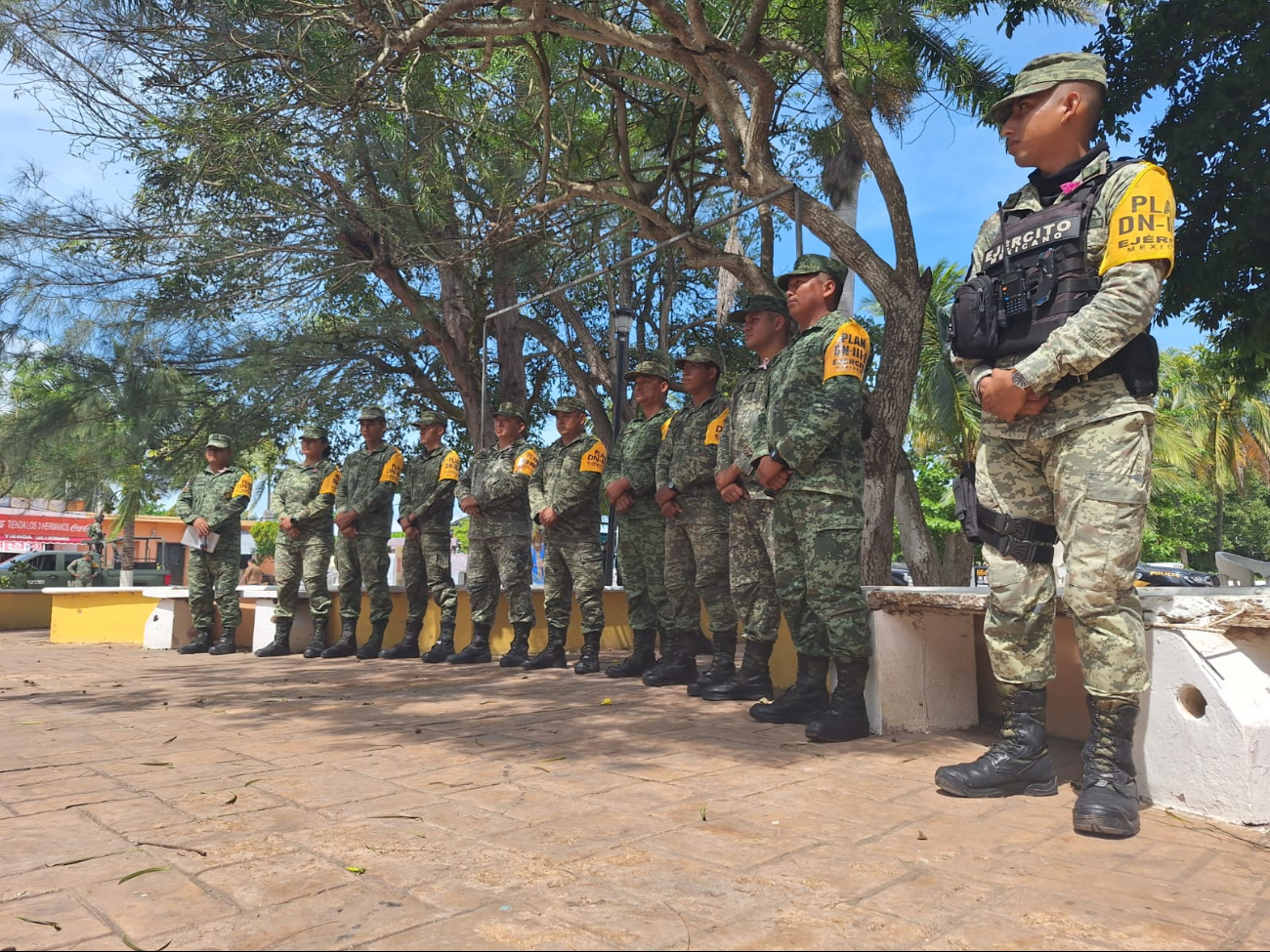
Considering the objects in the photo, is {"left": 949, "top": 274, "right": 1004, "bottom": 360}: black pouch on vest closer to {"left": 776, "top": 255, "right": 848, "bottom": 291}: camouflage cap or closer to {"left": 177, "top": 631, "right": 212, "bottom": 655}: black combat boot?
{"left": 776, "top": 255, "right": 848, "bottom": 291}: camouflage cap

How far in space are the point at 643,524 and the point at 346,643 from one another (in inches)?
129

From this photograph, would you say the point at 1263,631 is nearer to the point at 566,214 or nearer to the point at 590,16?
the point at 590,16

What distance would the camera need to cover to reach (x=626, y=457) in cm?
593

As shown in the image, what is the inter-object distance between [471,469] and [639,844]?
16.7 feet

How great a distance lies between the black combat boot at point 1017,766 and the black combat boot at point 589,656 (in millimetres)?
3521

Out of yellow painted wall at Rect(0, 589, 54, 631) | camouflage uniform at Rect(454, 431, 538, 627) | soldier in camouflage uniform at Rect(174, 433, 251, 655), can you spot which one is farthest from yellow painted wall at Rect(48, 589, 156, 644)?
camouflage uniform at Rect(454, 431, 538, 627)

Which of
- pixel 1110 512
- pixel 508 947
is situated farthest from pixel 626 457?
pixel 508 947

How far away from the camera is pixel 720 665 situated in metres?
5.18

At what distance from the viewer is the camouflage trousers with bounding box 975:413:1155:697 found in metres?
2.68

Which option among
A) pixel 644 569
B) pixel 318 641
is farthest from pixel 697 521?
pixel 318 641

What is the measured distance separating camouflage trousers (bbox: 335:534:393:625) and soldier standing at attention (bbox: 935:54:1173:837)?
5.65m

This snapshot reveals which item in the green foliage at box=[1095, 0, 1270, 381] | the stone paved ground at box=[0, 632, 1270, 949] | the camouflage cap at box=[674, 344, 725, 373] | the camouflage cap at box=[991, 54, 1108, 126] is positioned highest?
the green foliage at box=[1095, 0, 1270, 381]

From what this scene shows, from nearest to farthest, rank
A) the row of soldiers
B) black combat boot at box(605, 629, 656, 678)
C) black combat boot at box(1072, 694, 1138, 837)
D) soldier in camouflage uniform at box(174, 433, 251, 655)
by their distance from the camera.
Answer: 1. black combat boot at box(1072, 694, 1138, 837)
2. the row of soldiers
3. black combat boot at box(605, 629, 656, 678)
4. soldier in camouflage uniform at box(174, 433, 251, 655)

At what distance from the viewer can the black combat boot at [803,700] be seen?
4.21m
